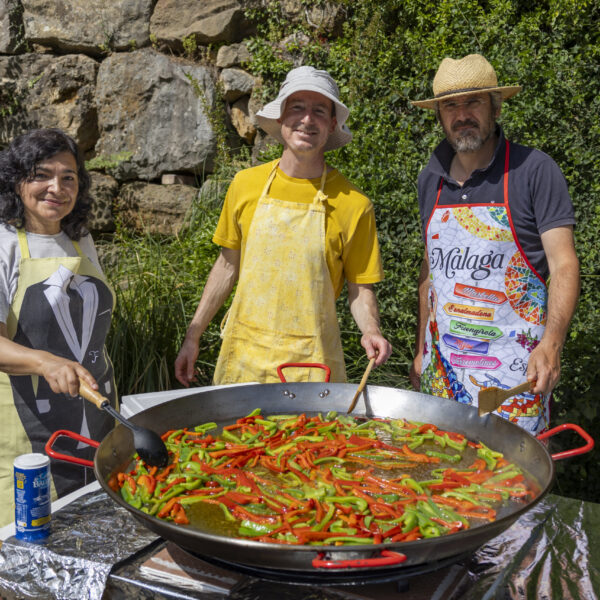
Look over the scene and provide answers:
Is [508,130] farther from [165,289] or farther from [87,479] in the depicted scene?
[87,479]

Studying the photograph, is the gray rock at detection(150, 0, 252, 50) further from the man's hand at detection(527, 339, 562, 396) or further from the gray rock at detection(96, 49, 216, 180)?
the man's hand at detection(527, 339, 562, 396)

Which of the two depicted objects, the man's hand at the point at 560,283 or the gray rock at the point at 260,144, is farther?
the gray rock at the point at 260,144

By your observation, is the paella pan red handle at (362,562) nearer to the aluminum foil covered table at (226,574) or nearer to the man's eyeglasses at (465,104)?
the aluminum foil covered table at (226,574)

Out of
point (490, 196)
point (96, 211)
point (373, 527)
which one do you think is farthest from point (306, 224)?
point (96, 211)

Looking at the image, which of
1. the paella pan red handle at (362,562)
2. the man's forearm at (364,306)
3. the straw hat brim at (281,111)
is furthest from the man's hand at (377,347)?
the paella pan red handle at (362,562)

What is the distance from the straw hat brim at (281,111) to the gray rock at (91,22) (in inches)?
163

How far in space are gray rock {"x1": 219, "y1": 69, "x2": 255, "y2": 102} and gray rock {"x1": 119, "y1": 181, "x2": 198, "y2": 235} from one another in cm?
101

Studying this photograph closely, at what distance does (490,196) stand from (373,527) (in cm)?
169

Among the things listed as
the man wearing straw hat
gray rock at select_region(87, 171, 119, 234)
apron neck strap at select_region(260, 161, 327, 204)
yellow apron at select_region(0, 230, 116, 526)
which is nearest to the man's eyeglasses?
the man wearing straw hat

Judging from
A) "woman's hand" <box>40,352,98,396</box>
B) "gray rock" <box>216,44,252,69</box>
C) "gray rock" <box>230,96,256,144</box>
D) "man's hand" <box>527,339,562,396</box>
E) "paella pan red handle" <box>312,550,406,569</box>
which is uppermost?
"gray rock" <box>216,44,252,69</box>

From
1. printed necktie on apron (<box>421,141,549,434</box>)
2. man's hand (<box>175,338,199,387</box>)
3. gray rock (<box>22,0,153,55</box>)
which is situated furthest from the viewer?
gray rock (<box>22,0,153,55</box>)

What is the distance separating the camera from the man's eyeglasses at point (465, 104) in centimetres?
292

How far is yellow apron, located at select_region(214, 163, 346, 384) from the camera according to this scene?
2.92 m

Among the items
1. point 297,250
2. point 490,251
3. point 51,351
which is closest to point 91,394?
point 51,351
